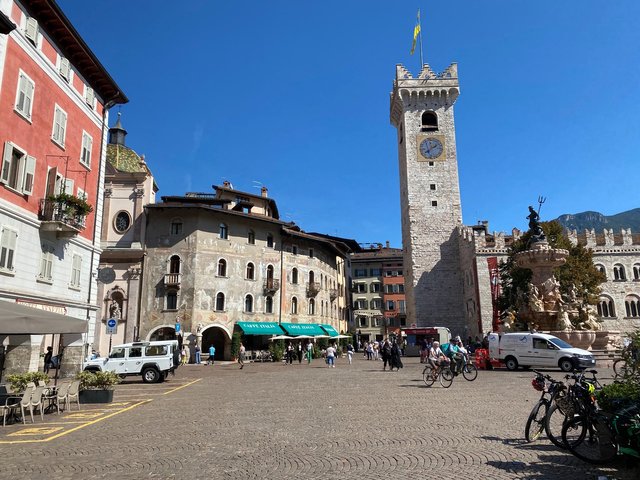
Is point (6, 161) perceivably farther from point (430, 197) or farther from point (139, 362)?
point (430, 197)

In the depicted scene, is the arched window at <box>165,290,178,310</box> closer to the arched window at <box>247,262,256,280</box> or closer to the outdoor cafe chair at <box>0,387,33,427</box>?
the arched window at <box>247,262,256,280</box>

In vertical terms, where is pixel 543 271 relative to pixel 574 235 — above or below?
below

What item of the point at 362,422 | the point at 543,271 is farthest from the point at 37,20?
the point at 543,271

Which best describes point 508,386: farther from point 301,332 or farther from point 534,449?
point 301,332

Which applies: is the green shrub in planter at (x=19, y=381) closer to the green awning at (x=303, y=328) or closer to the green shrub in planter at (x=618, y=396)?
the green shrub in planter at (x=618, y=396)

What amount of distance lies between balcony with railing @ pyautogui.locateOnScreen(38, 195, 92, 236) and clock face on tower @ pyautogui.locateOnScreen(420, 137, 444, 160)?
4595cm

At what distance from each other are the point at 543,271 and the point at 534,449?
2058 centimetres

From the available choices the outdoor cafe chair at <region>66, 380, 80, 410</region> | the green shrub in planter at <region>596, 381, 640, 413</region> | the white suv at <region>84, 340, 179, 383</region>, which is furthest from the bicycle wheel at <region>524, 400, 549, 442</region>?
the white suv at <region>84, 340, 179, 383</region>

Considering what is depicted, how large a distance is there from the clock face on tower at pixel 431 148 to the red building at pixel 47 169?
138ft

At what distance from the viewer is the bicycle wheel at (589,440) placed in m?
6.44

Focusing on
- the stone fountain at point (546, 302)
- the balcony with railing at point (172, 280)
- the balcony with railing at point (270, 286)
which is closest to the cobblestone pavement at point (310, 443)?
the stone fountain at point (546, 302)

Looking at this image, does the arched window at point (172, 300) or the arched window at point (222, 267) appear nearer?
the arched window at point (172, 300)

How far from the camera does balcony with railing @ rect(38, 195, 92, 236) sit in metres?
18.3

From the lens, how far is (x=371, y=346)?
131 ft
